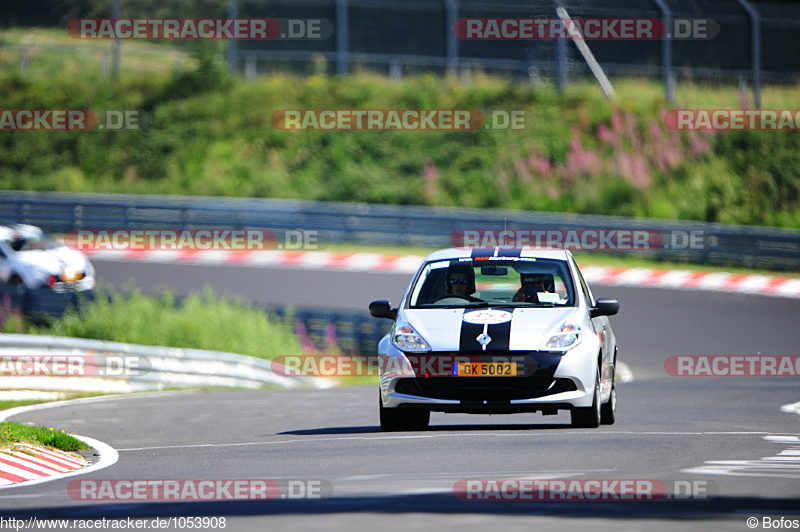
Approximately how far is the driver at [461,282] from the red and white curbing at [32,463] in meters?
3.40

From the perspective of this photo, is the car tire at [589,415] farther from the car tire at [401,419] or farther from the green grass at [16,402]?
the green grass at [16,402]

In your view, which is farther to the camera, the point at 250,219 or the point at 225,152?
the point at 225,152

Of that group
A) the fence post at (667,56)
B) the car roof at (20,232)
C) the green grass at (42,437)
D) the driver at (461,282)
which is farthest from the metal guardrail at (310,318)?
the fence post at (667,56)

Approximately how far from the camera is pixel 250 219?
109 feet

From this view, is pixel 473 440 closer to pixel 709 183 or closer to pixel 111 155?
pixel 709 183

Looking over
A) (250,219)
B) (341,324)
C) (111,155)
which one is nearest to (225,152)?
(111,155)

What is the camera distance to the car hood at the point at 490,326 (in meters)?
11.0

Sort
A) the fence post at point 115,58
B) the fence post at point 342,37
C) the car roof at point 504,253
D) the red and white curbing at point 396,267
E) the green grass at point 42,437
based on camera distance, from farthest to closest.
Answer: the fence post at point 115,58
the fence post at point 342,37
the red and white curbing at point 396,267
the car roof at point 504,253
the green grass at point 42,437

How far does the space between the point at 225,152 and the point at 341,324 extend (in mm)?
21097

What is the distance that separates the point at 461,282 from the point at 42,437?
3781mm

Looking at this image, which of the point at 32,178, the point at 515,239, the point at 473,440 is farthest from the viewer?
the point at 32,178

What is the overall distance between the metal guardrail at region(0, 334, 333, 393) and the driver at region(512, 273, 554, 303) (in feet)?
28.1

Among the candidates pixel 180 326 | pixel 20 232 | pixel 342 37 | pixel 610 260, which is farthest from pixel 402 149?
pixel 180 326

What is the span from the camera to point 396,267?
2892 centimetres
